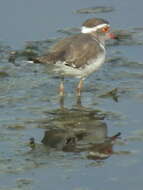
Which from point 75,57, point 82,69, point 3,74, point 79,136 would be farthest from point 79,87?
point 79,136

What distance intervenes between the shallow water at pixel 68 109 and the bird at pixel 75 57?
0.33 m

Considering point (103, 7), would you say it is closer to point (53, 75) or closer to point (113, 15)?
point (113, 15)

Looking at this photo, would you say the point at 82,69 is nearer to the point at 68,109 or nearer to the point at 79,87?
the point at 79,87

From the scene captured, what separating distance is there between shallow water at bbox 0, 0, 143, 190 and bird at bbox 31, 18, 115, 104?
1.10ft

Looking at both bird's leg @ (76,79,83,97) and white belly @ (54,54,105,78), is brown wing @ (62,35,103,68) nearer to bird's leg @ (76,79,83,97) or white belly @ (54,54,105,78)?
white belly @ (54,54,105,78)

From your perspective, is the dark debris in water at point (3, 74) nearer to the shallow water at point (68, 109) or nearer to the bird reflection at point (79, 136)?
the shallow water at point (68, 109)

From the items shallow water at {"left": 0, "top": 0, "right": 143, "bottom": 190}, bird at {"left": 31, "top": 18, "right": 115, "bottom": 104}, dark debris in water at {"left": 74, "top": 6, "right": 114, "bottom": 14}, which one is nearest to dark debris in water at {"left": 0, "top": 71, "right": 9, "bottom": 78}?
shallow water at {"left": 0, "top": 0, "right": 143, "bottom": 190}

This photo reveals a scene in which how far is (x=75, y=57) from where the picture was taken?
1154cm

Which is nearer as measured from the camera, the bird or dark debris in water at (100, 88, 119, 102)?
the bird

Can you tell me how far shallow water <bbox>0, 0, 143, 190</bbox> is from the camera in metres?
8.84

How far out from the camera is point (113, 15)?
15016 mm

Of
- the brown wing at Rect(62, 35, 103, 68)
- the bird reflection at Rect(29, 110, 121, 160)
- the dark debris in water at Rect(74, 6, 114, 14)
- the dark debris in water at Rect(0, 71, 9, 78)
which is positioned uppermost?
the dark debris in water at Rect(74, 6, 114, 14)

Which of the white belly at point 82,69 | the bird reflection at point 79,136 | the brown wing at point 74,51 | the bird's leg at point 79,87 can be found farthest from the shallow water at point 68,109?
the brown wing at point 74,51

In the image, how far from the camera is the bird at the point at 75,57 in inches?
446
